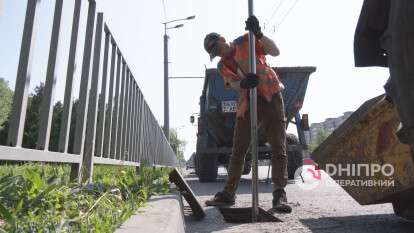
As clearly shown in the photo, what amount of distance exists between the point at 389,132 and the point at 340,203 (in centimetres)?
198

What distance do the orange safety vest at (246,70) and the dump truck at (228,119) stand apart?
4.22 m

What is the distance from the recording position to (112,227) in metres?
1.73

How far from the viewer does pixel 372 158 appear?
3.01 meters

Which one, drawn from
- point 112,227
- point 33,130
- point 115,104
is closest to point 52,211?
point 112,227

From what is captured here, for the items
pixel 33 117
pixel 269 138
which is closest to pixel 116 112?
pixel 269 138

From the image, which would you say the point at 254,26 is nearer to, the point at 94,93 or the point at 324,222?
the point at 94,93

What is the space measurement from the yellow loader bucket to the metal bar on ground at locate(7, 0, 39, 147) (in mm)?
2146

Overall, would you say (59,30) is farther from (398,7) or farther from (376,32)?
(398,7)

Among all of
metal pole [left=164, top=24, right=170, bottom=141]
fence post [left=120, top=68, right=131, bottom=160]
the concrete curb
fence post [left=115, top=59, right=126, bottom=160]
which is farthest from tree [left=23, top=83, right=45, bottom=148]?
metal pole [left=164, top=24, right=170, bottom=141]

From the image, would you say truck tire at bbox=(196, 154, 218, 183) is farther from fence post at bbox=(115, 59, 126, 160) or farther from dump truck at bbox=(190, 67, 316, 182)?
fence post at bbox=(115, 59, 126, 160)

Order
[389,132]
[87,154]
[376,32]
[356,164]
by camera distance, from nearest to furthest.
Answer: [376,32], [389,132], [356,164], [87,154]

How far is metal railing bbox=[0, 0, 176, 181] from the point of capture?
6.88 feet

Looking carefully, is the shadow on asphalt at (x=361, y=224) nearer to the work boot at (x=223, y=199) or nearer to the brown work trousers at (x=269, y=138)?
the brown work trousers at (x=269, y=138)

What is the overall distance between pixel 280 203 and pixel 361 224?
2.62 feet
